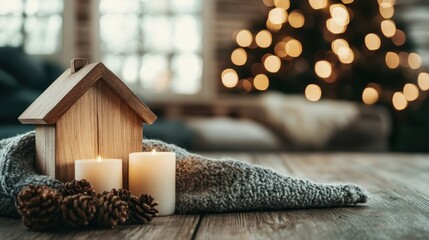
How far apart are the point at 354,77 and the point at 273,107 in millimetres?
1057

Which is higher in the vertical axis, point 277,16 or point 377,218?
point 277,16

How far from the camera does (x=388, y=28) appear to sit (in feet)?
15.8

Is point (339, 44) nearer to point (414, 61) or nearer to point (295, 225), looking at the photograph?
point (414, 61)

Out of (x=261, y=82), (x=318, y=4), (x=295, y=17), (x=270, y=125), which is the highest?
(x=318, y=4)

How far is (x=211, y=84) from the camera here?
507cm

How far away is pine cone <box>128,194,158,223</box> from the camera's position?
3.44 feet

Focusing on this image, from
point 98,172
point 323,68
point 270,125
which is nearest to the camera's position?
point 98,172

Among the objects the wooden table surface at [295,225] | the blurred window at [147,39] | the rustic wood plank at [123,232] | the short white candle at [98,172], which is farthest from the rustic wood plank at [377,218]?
the blurred window at [147,39]

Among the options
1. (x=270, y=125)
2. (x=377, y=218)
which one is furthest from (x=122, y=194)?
(x=270, y=125)

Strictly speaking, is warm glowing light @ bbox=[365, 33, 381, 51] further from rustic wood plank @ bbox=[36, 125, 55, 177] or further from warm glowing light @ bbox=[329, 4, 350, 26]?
rustic wood plank @ bbox=[36, 125, 55, 177]

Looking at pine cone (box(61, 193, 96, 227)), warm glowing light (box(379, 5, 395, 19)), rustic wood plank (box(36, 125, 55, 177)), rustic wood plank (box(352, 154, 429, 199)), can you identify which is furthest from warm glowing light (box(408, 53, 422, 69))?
pine cone (box(61, 193, 96, 227))

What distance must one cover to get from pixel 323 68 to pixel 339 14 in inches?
16.5

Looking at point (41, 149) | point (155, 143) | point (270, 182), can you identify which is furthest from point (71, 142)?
point (270, 182)

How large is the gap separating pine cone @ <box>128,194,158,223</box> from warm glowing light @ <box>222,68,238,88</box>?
13.0 ft
